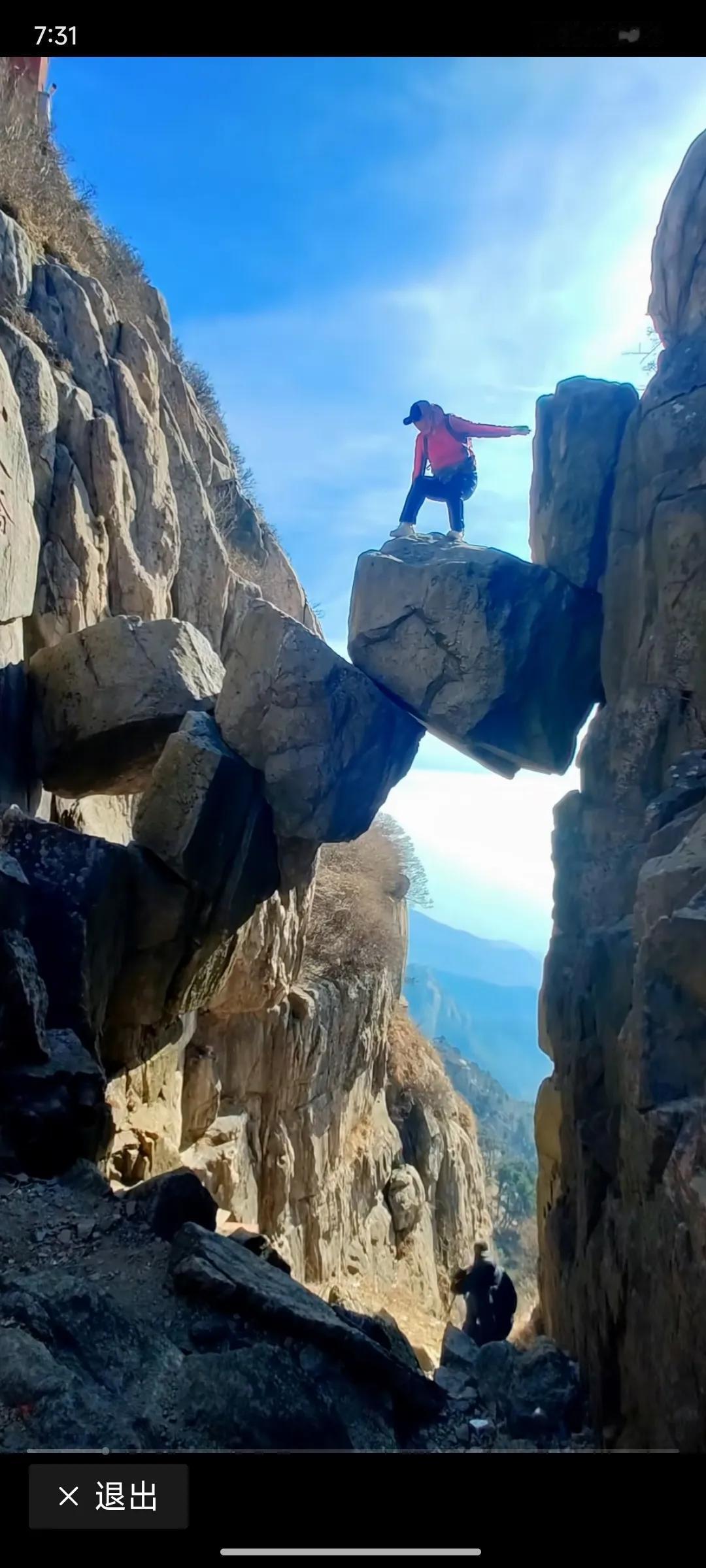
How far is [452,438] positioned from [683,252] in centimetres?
240

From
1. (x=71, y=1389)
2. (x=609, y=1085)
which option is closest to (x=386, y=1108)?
(x=609, y=1085)

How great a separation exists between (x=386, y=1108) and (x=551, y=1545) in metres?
18.6

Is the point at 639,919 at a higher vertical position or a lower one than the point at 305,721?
lower

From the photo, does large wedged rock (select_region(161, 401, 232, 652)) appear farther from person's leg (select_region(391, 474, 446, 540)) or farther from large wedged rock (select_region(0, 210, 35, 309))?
person's leg (select_region(391, 474, 446, 540))

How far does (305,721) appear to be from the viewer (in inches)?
340

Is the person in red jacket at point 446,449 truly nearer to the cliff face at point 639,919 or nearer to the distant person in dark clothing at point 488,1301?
the cliff face at point 639,919

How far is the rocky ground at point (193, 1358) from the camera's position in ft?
11.9

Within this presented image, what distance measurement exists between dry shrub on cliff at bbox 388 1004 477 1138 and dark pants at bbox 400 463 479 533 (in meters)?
14.5

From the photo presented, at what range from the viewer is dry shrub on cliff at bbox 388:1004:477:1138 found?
21281 millimetres

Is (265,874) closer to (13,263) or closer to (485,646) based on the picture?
(485,646)

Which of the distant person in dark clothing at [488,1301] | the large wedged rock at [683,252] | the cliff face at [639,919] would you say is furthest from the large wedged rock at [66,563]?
the distant person in dark clothing at [488,1301]

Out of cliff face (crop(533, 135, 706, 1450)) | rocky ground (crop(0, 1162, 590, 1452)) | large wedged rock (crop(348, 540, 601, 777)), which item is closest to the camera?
rocky ground (crop(0, 1162, 590, 1452))

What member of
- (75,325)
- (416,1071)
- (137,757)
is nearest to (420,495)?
(137,757)

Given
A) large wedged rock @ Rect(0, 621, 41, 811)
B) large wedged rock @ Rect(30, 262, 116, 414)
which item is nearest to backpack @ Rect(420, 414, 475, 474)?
large wedged rock @ Rect(0, 621, 41, 811)
